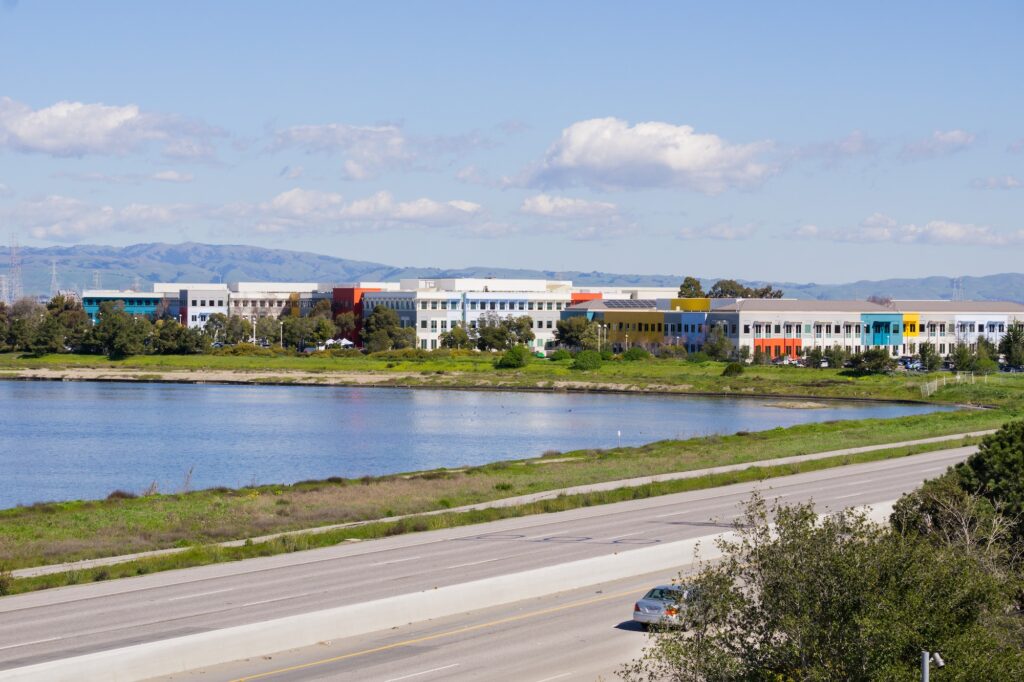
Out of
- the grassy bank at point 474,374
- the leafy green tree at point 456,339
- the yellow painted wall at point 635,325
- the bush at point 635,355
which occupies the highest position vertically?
the yellow painted wall at point 635,325

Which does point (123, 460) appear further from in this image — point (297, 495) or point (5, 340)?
point (5, 340)

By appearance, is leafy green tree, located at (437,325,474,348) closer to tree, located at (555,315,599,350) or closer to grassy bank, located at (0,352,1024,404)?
grassy bank, located at (0,352,1024,404)

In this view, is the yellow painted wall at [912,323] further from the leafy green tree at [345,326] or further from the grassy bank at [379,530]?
the grassy bank at [379,530]

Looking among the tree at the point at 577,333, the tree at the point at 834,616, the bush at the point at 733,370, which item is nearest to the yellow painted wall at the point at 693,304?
the tree at the point at 577,333

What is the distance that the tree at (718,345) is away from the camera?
14975 cm

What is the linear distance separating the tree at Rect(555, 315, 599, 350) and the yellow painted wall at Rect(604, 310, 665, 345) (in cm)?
277

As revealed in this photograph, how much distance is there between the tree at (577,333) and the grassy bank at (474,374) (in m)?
10.2

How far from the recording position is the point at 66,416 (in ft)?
322

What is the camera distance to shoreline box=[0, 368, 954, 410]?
437 ft

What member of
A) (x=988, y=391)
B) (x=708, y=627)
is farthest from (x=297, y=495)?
(x=988, y=391)

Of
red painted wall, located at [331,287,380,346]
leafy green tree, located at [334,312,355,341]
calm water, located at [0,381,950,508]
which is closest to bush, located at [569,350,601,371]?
calm water, located at [0,381,950,508]

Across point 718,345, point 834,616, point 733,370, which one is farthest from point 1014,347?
point 834,616

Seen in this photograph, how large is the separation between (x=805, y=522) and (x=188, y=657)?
10.5m

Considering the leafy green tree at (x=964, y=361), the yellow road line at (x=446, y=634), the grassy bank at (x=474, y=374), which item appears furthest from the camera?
the leafy green tree at (x=964, y=361)
